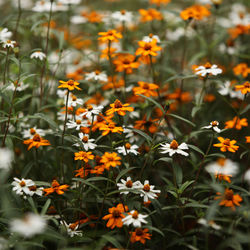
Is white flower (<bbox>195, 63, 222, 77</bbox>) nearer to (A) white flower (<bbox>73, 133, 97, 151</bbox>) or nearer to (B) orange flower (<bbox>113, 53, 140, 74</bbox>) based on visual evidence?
(B) orange flower (<bbox>113, 53, 140, 74</bbox>)

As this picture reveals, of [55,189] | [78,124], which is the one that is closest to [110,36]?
[78,124]

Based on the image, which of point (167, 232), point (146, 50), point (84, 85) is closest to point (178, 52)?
point (84, 85)

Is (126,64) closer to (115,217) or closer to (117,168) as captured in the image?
(117,168)

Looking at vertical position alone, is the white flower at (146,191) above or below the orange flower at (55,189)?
above

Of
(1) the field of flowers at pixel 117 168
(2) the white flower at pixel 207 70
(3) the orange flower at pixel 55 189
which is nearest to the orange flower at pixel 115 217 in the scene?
(1) the field of flowers at pixel 117 168

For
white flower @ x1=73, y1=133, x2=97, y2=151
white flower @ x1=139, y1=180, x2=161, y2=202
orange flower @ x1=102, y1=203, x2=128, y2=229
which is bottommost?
orange flower @ x1=102, y1=203, x2=128, y2=229

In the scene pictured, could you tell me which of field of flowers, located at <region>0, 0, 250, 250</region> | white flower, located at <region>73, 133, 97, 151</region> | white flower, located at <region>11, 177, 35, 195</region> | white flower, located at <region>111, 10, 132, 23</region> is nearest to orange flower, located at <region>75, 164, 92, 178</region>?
field of flowers, located at <region>0, 0, 250, 250</region>

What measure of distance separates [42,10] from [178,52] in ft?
6.70

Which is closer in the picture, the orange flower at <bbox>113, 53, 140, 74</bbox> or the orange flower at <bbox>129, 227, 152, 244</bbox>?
the orange flower at <bbox>129, 227, 152, 244</bbox>

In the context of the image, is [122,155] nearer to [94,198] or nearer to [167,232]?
[94,198]

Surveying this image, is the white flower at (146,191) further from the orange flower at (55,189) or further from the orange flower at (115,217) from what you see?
the orange flower at (55,189)

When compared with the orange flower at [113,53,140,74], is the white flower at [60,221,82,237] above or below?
below

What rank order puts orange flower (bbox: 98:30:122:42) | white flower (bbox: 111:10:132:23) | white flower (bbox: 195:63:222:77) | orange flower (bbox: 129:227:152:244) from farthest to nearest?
white flower (bbox: 111:10:132:23) → orange flower (bbox: 98:30:122:42) → white flower (bbox: 195:63:222:77) → orange flower (bbox: 129:227:152:244)

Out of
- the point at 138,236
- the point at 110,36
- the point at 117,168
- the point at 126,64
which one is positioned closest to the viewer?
the point at 138,236
